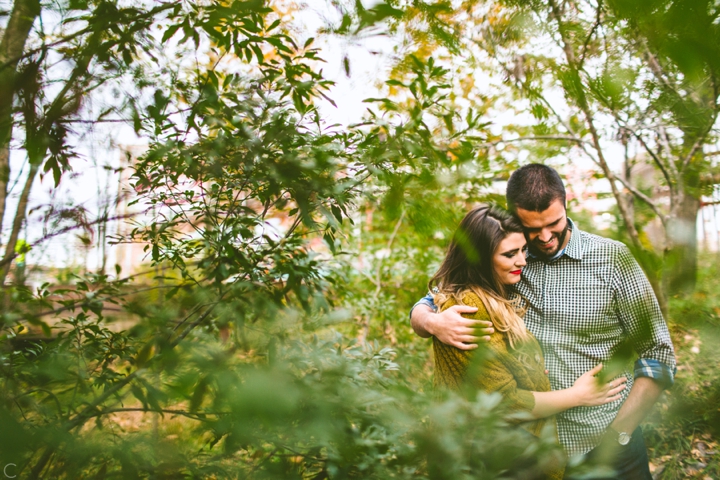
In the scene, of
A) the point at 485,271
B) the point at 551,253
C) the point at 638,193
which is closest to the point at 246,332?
the point at 485,271

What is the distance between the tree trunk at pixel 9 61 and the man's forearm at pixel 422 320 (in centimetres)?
150

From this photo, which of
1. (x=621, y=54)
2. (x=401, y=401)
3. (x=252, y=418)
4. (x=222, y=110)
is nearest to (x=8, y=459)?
(x=252, y=418)

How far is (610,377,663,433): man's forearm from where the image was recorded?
173cm

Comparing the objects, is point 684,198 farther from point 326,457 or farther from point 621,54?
point 326,457

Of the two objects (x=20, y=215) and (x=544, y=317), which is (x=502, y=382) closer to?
(x=544, y=317)

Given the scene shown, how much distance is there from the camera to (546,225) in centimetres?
199

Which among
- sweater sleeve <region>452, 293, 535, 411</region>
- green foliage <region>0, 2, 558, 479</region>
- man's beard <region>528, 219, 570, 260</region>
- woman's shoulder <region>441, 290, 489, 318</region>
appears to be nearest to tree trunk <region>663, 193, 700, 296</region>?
green foliage <region>0, 2, 558, 479</region>

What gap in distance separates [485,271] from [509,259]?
116 millimetres

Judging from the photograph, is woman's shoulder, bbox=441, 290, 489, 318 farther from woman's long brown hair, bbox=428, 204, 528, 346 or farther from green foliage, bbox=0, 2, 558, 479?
green foliage, bbox=0, 2, 558, 479

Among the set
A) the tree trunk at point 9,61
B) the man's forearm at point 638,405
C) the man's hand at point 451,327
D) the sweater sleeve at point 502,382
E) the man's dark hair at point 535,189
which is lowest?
the man's forearm at point 638,405

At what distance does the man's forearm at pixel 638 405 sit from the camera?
5.68ft

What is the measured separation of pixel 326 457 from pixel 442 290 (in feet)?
3.91

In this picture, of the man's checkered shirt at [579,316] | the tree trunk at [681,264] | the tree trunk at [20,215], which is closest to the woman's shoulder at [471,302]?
the man's checkered shirt at [579,316]

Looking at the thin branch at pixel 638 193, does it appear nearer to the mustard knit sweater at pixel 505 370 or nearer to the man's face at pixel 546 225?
the man's face at pixel 546 225
